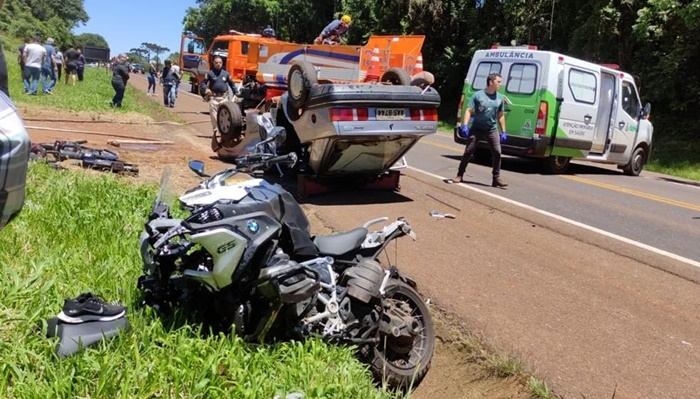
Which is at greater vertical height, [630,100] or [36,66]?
[630,100]

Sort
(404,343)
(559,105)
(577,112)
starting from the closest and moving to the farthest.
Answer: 1. (404,343)
2. (559,105)
3. (577,112)

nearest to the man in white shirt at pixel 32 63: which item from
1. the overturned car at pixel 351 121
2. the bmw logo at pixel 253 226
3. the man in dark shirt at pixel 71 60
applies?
the man in dark shirt at pixel 71 60

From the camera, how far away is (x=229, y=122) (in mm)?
9680

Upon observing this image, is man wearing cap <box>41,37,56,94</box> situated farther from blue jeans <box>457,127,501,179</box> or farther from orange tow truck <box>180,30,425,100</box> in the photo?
blue jeans <box>457,127,501,179</box>

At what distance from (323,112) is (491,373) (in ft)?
13.2

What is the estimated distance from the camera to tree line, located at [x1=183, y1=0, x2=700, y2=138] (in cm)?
1739

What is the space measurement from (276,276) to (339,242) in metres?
0.67

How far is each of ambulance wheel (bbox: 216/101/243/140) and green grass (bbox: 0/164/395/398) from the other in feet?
17.7

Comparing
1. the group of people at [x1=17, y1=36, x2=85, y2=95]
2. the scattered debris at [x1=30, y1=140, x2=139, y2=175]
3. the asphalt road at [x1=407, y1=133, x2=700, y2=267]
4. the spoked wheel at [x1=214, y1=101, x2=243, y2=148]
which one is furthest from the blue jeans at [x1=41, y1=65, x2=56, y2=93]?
the scattered debris at [x1=30, y1=140, x2=139, y2=175]

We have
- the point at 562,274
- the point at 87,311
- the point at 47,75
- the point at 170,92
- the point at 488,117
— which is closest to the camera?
the point at 87,311

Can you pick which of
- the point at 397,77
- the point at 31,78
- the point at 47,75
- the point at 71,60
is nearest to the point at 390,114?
the point at 397,77

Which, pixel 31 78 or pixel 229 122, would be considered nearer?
pixel 229 122

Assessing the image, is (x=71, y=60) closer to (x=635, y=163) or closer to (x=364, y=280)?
(x=635, y=163)

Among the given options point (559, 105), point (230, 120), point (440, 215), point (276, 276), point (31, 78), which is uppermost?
point (559, 105)
